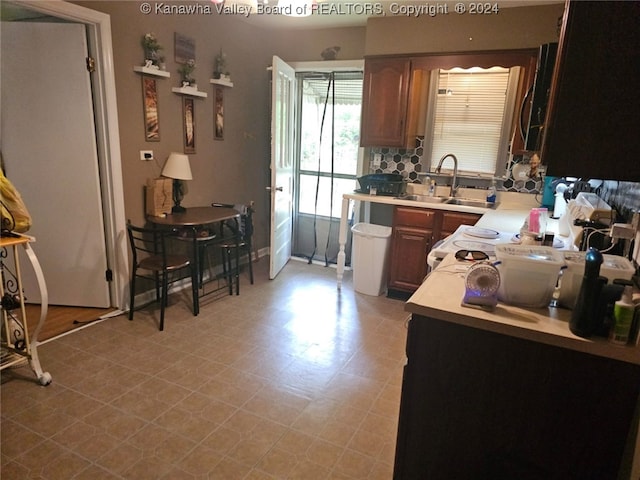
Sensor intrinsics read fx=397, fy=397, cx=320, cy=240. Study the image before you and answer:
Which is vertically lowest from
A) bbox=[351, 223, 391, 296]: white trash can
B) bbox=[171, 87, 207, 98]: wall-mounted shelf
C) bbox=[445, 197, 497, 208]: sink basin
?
bbox=[351, 223, 391, 296]: white trash can

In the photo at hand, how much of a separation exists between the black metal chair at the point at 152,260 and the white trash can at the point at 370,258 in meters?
1.49

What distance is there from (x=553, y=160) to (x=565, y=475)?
3.19ft

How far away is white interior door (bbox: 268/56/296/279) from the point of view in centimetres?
361

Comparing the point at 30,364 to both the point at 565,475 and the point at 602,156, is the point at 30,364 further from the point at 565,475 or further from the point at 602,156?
the point at 602,156

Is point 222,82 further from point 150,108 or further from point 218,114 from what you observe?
point 150,108

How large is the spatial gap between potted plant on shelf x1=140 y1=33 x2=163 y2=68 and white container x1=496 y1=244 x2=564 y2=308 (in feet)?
9.25

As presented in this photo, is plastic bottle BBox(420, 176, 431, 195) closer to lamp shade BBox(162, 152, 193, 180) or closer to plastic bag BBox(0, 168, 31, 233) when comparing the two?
lamp shade BBox(162, 152, 193, 180)

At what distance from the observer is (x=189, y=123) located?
3459mm

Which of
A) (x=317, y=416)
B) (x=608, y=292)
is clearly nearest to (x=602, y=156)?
(x=608, y=292)

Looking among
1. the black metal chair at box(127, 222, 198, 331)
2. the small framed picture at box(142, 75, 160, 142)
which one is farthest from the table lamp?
the black metal chair at box(127, 222, 198, 331)

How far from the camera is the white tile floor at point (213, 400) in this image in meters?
1.72

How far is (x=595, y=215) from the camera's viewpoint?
1.65 meters

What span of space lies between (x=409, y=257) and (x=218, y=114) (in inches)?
88.0

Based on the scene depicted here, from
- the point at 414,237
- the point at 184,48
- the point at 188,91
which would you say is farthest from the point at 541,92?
the point at 184,48
